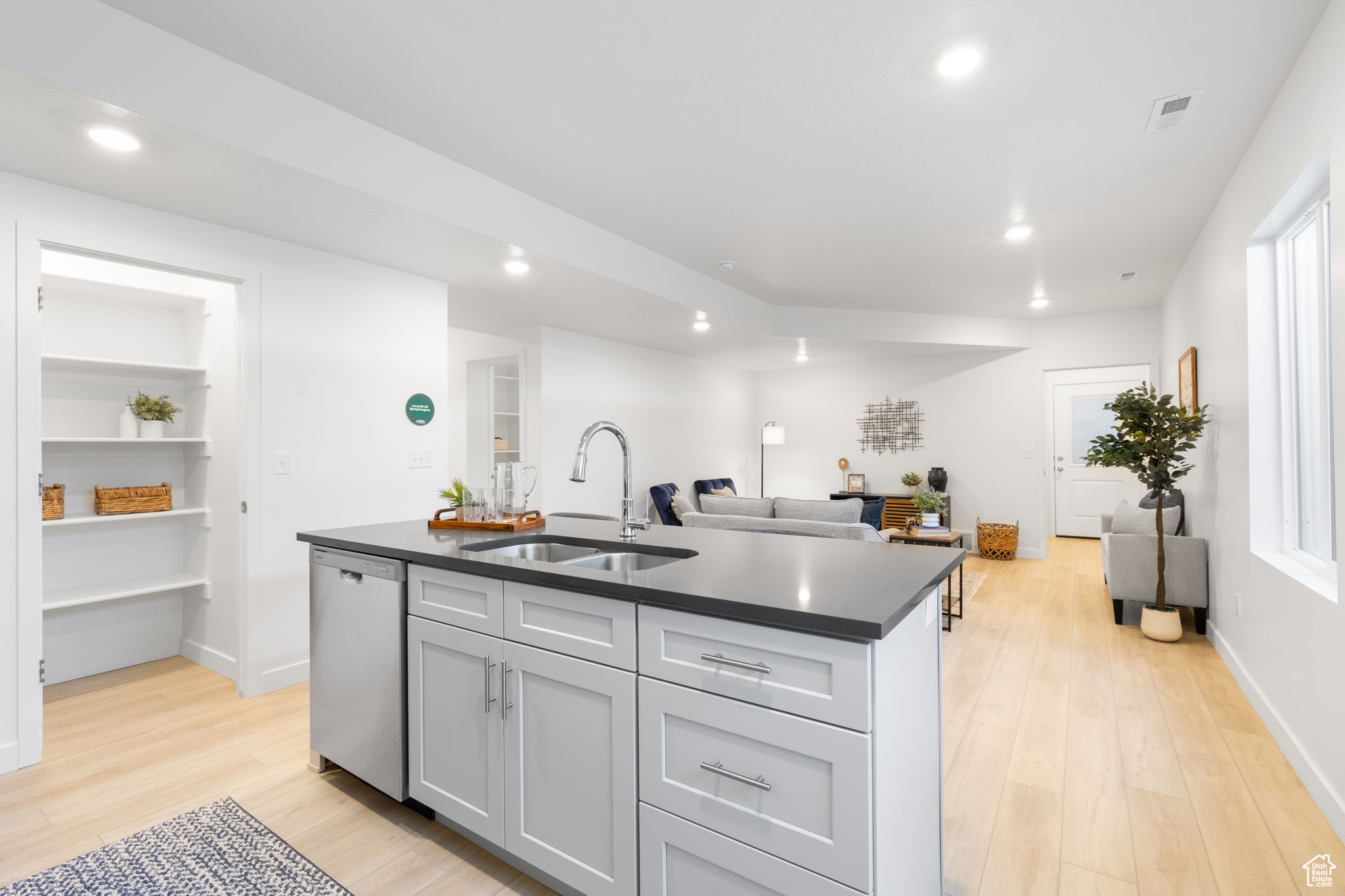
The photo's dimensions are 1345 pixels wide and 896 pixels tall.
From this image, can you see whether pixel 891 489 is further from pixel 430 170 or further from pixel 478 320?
pixel 430 170

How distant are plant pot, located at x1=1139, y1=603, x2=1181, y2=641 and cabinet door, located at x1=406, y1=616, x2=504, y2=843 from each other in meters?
3.98

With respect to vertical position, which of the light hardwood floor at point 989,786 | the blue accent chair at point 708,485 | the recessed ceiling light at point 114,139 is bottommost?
the light hardwood floor at point 989,786

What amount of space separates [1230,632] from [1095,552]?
3816 mm

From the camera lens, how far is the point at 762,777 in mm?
1292

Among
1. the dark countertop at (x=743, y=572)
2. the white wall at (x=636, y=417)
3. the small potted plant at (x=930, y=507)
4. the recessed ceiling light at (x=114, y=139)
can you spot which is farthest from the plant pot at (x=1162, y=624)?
the recessed ceiling light at (x=114, y=139)

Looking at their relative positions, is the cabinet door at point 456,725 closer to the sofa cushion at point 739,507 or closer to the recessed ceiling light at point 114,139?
the recessed ceiling light at point 114,139

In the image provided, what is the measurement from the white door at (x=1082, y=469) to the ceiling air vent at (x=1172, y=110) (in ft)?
17.2

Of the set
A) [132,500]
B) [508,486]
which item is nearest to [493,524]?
[508,486]

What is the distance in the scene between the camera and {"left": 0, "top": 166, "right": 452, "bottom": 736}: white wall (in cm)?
310

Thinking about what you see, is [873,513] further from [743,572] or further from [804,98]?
[743,572]

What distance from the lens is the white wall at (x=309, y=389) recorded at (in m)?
3.10

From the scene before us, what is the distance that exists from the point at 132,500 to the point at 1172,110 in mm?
5227

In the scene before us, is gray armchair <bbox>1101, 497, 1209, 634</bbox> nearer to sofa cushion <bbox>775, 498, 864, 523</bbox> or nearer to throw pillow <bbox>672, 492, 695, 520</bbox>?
sofa cushion <bbox>775, 498, 864, 523</bbox>

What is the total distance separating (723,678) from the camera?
1.35 meters
